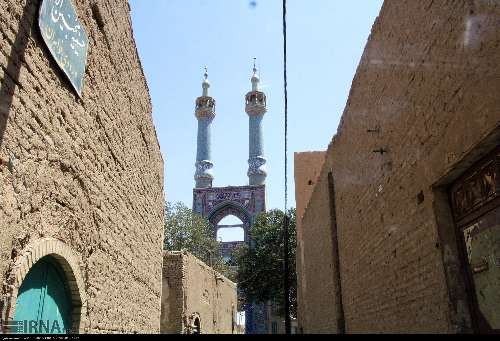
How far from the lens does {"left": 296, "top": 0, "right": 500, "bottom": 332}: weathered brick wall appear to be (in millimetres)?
3223

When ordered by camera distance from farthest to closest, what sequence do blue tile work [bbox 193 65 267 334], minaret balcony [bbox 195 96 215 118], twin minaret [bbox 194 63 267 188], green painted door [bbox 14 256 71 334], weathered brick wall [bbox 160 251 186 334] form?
minaret balcony [bbox 195 96 215 118]
twin minaret [bbox 194 63 267 188]
blue tile work [bbox 193 65 267 334]
weathered brick wall [bbox 160 251 186 334]
green painted door [bbox 14 256 71 334]

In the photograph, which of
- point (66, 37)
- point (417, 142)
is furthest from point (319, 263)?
point (66, 37)

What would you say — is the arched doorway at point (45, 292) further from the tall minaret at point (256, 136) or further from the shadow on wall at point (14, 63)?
the tall minaret at point (256, 136)

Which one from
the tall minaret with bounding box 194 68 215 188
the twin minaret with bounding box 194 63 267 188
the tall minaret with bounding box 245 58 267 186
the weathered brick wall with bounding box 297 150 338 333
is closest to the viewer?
the weathered brick wall with bounding box 297 150 338 333

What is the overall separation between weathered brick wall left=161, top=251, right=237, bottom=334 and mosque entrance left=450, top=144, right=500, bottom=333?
37.2ft

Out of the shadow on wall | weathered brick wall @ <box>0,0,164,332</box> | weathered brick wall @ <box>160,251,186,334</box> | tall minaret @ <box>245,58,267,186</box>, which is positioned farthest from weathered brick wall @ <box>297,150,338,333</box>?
tall minaret @ <box>245,58,267,186</box>

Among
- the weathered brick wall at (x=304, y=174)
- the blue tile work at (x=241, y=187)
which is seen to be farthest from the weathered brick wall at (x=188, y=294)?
the blue tile work at (x=241, y=187)

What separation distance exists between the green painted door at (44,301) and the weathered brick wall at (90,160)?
11.6 inches

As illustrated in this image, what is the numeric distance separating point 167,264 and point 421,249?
11.1m

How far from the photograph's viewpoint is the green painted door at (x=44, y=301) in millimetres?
3539

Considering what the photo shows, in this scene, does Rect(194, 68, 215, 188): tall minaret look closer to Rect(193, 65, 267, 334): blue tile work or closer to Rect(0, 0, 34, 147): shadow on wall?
Rect(193, 65, 267, 334): blue tile work

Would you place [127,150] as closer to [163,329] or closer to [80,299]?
[80,299]

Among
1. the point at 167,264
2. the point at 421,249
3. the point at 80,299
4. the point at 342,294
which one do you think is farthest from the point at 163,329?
the point at 421,249

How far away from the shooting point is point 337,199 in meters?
9.17
